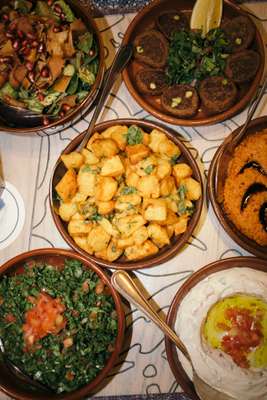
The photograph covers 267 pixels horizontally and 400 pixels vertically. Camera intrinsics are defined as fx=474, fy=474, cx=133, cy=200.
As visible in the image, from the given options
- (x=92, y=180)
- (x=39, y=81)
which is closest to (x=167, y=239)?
(x=92, y=180)

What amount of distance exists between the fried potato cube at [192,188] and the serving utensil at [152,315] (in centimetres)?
54

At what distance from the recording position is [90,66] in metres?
2.61

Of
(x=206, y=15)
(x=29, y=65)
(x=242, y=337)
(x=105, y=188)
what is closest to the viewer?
(x=242, y=337)

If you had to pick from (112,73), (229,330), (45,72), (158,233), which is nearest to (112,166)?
(158,233)

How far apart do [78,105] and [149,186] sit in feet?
1.95

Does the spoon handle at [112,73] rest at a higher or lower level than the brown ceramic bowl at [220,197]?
higher

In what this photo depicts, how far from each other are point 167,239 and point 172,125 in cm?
71

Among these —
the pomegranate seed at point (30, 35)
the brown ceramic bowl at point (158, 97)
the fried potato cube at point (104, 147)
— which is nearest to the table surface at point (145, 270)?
the brown ceramic bowl at point (158, 97)

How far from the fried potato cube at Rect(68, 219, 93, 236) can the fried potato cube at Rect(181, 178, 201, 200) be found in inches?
21.5

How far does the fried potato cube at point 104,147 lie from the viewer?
246 cm

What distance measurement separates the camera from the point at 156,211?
2.36m

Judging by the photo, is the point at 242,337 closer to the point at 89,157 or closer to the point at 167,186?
the point at 167,186

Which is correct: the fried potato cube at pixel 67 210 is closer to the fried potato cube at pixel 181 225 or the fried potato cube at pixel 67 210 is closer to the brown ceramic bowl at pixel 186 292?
the fried potato cube at pixel 181 225

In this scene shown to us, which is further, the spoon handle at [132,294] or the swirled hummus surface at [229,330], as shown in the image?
the swirled hummus surface at [229,330]
